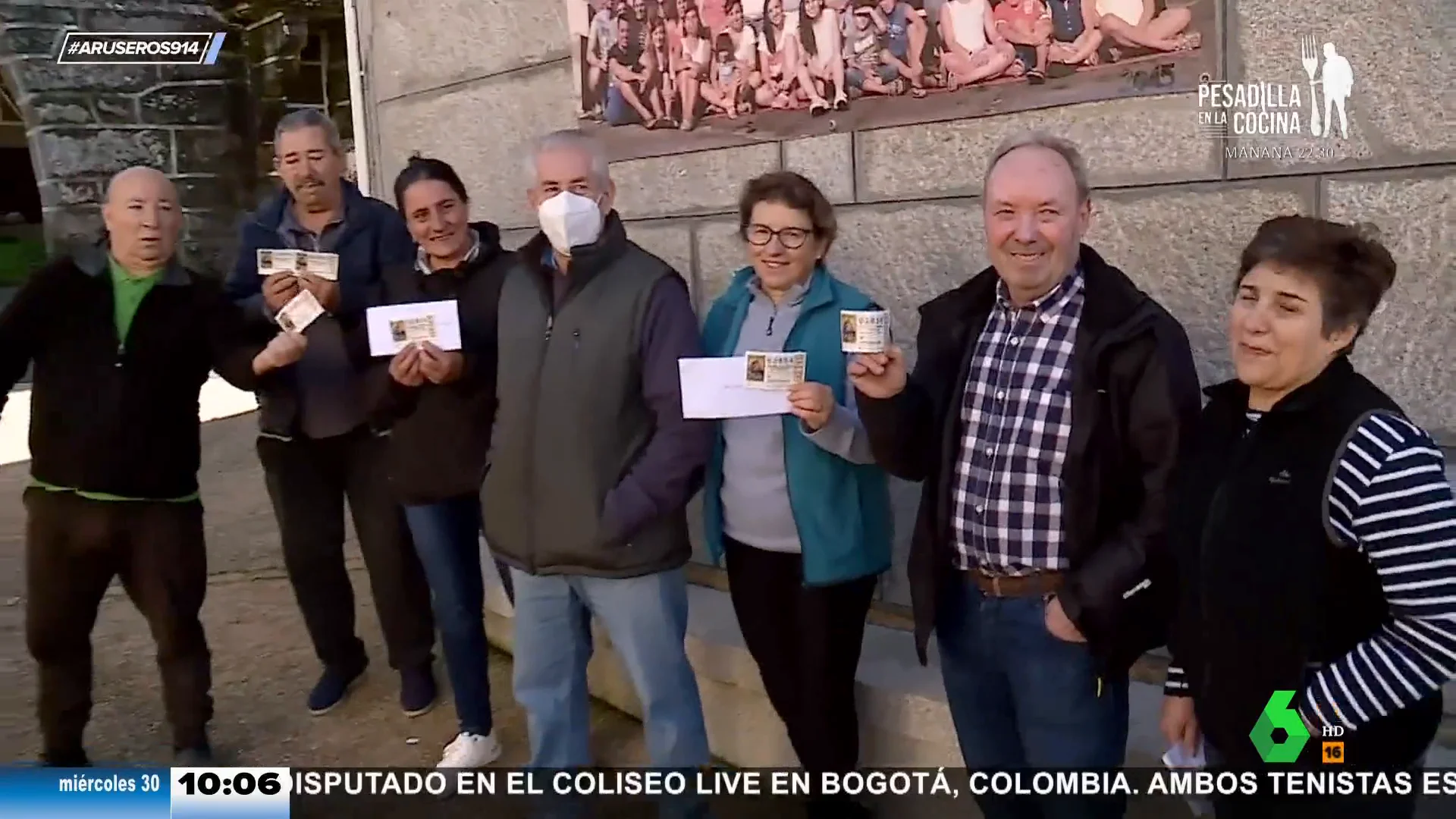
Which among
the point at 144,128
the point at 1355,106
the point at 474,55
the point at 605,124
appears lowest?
the point at 1355,106

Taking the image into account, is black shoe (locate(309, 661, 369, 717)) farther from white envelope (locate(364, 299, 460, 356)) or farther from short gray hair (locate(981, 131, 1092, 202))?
short gray hair (locate(981, 131, 1092, 202))

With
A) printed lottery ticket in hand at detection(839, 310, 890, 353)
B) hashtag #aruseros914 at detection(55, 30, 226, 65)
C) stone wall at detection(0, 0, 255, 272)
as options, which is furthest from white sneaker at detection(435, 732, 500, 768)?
hashtag #aruseros914 at detection(55, 30, 226, 65)

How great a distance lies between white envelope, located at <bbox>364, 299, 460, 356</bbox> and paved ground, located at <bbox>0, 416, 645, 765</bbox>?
1.40 meters

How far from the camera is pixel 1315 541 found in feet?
5.54

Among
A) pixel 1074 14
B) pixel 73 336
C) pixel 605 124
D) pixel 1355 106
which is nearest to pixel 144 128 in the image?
pixel 605 124

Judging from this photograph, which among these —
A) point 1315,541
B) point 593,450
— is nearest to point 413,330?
point 593,450

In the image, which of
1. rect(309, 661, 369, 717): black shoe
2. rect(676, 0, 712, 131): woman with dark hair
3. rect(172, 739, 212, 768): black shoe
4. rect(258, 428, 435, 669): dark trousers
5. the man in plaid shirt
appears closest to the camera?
the man in plaid shirt

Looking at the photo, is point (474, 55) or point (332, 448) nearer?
point (332, 448)

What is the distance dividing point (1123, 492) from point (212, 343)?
2550 mm

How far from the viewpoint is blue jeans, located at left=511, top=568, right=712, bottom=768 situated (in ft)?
9.05

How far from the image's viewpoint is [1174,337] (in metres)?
2.04

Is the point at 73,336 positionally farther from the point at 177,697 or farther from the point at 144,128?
the point at 144,128

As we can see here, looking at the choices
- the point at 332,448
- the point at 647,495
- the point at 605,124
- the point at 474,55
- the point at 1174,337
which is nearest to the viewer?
the point at 1174,337

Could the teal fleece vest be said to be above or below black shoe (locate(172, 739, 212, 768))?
above
